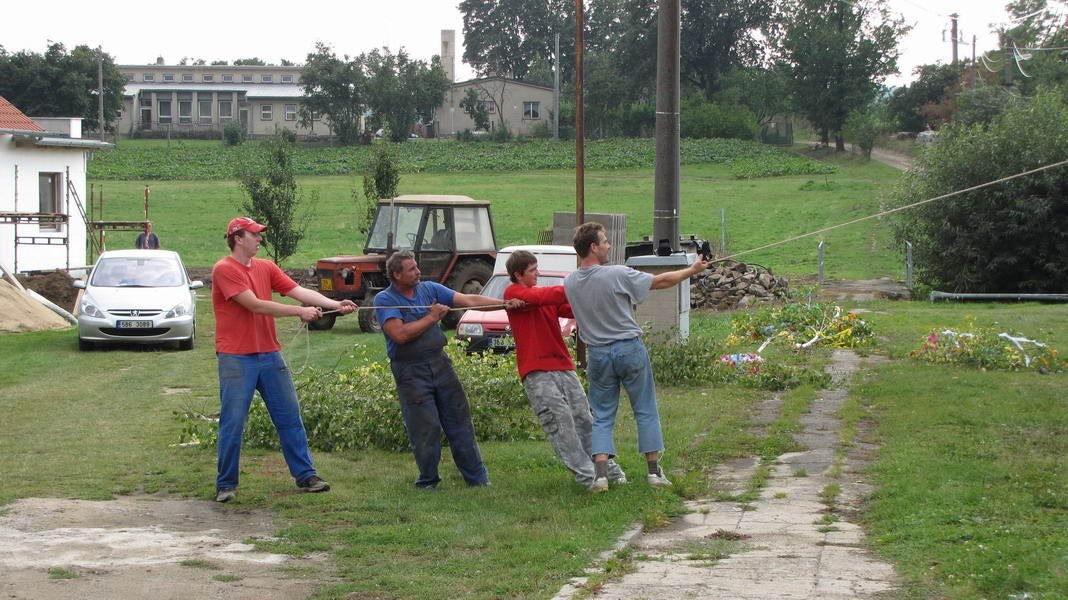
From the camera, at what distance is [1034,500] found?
732 cm

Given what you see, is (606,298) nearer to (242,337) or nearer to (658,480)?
(658,480)

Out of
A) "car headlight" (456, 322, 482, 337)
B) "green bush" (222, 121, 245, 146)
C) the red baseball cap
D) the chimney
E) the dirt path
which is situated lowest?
the dirt path

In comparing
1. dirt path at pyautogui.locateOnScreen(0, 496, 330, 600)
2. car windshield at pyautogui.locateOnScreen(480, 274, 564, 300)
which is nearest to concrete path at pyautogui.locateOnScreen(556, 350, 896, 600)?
dirt path at pyautogui.locateOnScreen(0, 496, 330, 600)

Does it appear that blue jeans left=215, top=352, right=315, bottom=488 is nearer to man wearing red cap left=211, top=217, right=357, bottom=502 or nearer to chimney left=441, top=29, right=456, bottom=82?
man wearing red cap left=211, top=217, right=357, bottom=502

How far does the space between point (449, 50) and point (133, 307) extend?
91315mm

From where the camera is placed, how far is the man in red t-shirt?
8.02 metres

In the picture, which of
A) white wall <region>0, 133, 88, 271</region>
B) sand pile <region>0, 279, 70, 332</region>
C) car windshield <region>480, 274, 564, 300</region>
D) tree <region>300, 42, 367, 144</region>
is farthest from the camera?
tree <region>300, 42, 367, 144</region>

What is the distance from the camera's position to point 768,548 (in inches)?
257

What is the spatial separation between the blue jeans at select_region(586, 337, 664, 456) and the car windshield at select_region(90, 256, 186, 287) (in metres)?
12.6

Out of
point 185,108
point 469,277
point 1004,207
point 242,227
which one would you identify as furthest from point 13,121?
point 185,108

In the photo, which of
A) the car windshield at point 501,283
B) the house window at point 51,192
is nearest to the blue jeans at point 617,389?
the car windshield at point 501,283

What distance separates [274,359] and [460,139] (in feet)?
246

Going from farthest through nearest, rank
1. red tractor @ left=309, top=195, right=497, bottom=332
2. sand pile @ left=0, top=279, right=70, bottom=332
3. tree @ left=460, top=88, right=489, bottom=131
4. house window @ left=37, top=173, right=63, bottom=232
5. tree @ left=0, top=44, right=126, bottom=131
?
tree @ left=460, top=88, right=489, bottom=131, tree @ left=0, top=44, right=126, bottom=131, house window @ left=37, top=173, right=63, bottom=232, red tractor @ left=309, top=195, right=497, bottom=332, sand pile @ left=0, top=279, right=70, bottom=332

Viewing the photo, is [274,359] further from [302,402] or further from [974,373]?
[974,373]
